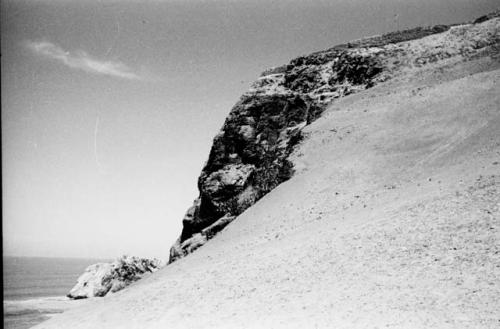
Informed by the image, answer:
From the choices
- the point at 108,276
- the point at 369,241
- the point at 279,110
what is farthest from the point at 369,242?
the point at 108,276

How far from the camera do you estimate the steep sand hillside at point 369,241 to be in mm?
11508

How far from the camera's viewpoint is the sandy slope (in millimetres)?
11500

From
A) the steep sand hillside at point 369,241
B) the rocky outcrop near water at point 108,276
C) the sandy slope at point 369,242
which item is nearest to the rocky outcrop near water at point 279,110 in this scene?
the steep sand hillside at point 369,241

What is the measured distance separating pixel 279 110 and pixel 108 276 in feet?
126

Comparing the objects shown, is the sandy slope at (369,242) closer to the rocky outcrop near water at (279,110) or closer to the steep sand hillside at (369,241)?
the steep sand hillside at (369,241)

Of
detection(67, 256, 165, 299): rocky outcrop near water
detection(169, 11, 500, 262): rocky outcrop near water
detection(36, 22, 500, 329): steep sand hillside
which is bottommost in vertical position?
detection(67, 256, 165, 299): rocky outcrop near water

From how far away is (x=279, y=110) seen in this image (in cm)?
4478

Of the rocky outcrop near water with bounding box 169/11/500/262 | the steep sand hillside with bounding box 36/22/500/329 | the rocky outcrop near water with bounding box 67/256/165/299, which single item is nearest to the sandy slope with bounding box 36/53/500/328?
the steep sand hillside with bounding box 36/22/500/329

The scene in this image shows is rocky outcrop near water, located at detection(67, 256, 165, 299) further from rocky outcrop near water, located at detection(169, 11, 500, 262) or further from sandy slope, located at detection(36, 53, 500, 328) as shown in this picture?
sandy slope, located at detection(36, 53, 500, 328)

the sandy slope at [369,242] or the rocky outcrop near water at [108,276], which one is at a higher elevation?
the sandy slope at [369,242]

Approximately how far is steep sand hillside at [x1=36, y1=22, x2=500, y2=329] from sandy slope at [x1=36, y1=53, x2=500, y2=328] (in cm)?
7

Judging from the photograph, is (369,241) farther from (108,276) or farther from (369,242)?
(108,276)

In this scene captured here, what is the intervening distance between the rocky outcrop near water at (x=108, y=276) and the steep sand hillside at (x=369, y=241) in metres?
38.1

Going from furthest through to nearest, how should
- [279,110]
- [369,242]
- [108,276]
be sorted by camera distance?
[108,276] < [279,110] < [369,242]
